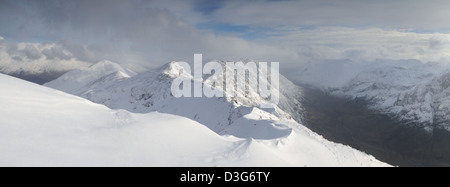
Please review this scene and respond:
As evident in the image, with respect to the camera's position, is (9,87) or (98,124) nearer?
(98,124)

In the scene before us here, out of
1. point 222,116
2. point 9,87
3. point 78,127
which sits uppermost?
point 9,87
